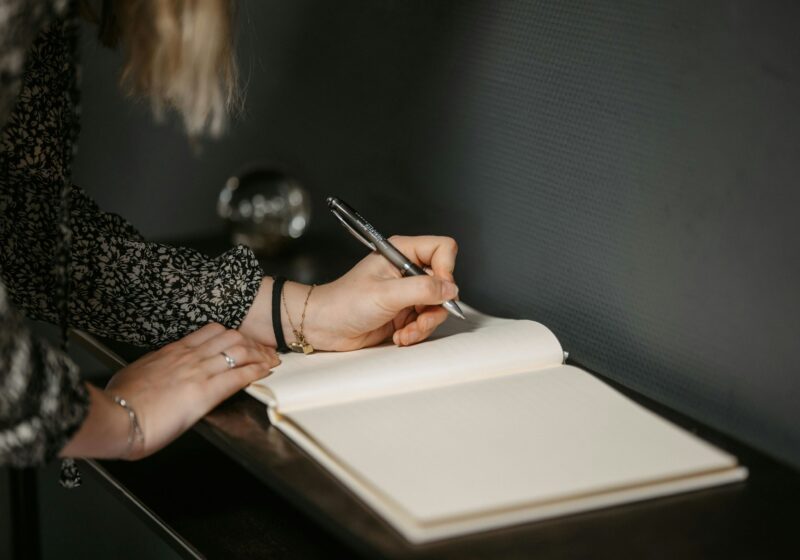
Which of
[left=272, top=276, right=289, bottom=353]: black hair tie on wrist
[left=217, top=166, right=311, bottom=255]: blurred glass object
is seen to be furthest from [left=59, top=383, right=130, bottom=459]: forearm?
[left=217, top=166, right=311, bottom=255]: blurred glass object

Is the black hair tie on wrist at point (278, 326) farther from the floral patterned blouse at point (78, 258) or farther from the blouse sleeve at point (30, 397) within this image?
the blouse sleeve at point (30, 397)

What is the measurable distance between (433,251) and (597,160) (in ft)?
0.67

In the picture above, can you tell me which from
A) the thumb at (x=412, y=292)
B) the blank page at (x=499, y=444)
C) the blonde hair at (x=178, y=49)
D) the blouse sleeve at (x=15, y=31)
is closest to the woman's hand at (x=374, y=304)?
the thumb at (x=412, y=292)

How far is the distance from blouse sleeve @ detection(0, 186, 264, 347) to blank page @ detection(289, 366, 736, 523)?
11.0 inches

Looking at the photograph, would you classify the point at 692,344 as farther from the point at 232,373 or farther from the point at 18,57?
the point at 18,57

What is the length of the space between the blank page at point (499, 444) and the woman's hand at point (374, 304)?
108 millimetres

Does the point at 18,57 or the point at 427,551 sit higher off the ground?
the point at 18,57

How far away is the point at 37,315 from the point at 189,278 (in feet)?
0.60

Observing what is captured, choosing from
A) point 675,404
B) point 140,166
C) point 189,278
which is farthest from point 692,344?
point 140,166

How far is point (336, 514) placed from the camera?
77 cm

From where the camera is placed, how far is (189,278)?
3.87 feet

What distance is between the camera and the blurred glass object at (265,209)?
5.12 feet

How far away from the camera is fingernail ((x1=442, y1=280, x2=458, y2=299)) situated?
1054 mm

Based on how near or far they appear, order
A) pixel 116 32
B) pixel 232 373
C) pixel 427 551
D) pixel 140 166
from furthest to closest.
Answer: pixel 140 166 → pixel 116 32 → pixel 232 373 → pixel 427 551
